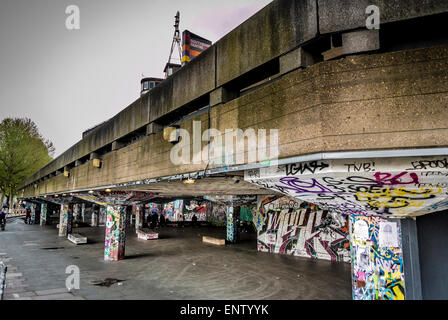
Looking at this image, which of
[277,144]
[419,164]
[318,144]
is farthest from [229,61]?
[419,164]

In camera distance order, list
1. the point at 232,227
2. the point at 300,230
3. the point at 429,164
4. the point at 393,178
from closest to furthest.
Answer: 1. the point at 429,164
2. the point at 393,178
3. the point at 300,230
4. the point at 232,227

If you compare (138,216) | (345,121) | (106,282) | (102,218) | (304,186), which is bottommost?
(102,218)

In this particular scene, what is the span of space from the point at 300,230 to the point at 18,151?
133 ft

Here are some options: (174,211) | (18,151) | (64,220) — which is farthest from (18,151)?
(174,211)

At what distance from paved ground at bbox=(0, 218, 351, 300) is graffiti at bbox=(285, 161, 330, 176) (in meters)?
5.34

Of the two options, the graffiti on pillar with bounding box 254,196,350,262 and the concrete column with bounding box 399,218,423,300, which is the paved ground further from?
the concrete column with bounding box 399,218,423,300

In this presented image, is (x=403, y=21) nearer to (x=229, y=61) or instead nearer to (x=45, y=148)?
(x=229, y=61)

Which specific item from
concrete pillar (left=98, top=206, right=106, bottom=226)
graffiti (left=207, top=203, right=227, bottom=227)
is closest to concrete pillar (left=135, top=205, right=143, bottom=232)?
concrete pillar (left=98, top=206, right=106, bottom=226)

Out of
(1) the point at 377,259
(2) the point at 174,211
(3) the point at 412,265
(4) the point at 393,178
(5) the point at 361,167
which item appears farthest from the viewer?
(2) the point at 174,211

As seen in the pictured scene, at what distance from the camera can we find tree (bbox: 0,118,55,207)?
36875 mm

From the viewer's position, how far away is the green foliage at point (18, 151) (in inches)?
1452

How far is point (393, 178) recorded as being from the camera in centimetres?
434

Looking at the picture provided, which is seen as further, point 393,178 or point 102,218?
point 102,218

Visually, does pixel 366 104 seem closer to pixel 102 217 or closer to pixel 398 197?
pixel 398 197
